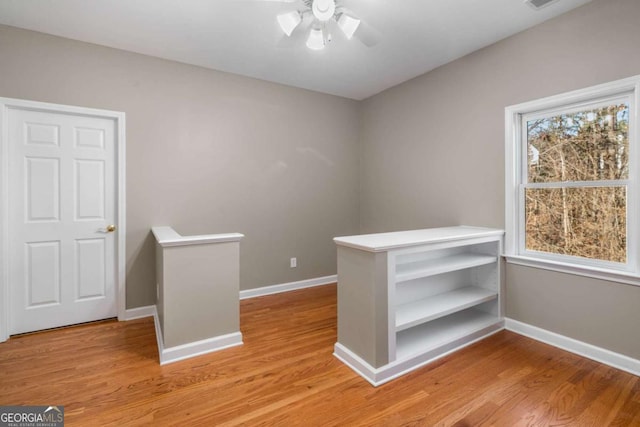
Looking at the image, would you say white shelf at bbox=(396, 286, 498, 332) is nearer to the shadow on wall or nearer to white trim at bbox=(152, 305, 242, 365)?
white trim at bbox=(152, 305, 242, 365)

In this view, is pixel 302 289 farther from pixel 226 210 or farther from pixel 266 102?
pixel 266 102

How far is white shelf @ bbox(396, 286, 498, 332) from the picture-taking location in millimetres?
2260

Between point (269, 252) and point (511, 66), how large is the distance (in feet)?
10.6

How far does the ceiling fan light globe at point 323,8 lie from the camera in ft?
6.74

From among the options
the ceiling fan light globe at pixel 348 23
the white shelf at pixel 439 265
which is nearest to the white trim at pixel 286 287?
the white shelf at pixel 439 265

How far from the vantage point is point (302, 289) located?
407cm

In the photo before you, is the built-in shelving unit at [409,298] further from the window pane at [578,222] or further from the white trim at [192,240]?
the white trim at [192,240]

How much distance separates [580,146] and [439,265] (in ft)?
4.90

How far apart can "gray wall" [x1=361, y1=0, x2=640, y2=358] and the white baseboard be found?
0.05 m

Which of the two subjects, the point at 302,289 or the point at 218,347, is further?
the point at 302,289

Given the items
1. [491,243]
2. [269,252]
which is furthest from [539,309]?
[269,252]

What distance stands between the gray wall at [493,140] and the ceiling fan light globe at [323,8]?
69.3 inches

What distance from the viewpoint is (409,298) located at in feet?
8.51

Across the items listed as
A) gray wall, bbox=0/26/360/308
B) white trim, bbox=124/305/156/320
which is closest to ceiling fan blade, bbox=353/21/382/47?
gray wall, bbox=0/26/360/308
